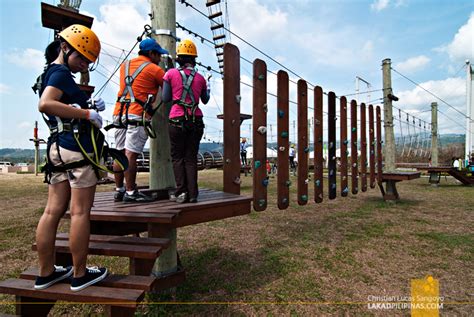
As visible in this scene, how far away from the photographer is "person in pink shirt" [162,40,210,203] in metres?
2.51

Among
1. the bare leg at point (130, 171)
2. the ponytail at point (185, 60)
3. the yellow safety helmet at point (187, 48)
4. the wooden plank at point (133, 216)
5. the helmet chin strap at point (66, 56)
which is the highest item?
the yellow safety helmet at point (187, 48)

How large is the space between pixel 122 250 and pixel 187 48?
187cm

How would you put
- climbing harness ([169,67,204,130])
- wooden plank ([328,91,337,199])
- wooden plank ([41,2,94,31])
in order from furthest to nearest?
wooden plank ([41,2,94,31]) < wooden plank ([328,91,337,199]) < climbing harness ([169,67,204,130])

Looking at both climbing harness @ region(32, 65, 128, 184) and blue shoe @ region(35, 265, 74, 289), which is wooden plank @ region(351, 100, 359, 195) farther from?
blue shoe @ region(35, 265, 74, 289)

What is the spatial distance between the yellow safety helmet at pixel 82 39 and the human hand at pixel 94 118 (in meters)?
0.35

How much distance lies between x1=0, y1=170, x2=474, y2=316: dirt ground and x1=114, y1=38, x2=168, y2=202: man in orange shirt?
1189 millimetres

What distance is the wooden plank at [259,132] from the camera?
10.8 ft

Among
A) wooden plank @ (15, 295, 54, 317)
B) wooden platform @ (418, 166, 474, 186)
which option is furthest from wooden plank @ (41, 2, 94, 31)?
wooden platform @ (418, 166, 474, 186)

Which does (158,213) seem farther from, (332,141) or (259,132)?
(332,141)

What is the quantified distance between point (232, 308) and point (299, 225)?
120 inches

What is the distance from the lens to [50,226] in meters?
1.64

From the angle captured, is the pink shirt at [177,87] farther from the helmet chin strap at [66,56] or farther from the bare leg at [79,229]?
the bare leg at [79,229]

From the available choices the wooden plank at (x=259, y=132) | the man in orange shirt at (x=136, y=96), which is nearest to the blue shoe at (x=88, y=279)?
the man in orange shirt at (x=136, y=96)

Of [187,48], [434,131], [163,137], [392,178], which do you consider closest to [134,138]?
[163,137]
